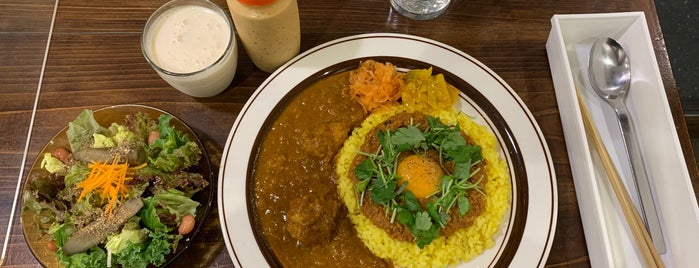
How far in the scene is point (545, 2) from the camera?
3072mm

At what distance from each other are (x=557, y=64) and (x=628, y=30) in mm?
432

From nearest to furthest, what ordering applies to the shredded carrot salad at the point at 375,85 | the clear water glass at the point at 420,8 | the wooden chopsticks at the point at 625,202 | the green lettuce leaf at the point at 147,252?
the green lettuce leaf at the point at 147,252 < the wooden chopsticks at the point at 625,202 < the shredded carrot salad at the point at 375,85 < the clear water glass at the point at 420,8

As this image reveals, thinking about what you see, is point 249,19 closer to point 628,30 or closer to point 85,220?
point 85,220

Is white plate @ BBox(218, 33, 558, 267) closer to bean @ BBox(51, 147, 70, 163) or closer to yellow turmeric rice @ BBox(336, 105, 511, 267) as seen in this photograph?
yellow turmeric rice @ BBox(336, 105, 511, 267)

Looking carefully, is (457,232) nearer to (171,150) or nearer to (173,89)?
(171,150)

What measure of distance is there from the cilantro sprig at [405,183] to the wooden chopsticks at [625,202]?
1.97 feet

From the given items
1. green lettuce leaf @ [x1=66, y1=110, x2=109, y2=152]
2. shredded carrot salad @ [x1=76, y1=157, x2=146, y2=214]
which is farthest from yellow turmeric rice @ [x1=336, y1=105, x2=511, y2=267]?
green lettuce leaf @ [x1=66, y1=110, x2=109, y2=152]

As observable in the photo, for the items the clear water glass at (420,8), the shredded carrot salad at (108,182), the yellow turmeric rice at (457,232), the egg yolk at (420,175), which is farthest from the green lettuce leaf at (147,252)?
the clear water glass at (420,8)

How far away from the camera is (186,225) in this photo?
2.29m

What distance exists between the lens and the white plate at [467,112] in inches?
93.8

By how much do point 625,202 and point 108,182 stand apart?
2406mm

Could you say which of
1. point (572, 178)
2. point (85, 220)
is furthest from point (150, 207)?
point (572, 178)

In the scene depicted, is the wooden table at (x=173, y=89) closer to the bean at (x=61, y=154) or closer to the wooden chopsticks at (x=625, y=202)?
the wooden chopsticks at (x=625, y=202)

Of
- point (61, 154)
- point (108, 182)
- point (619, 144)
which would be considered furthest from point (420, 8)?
point (61, 154)
